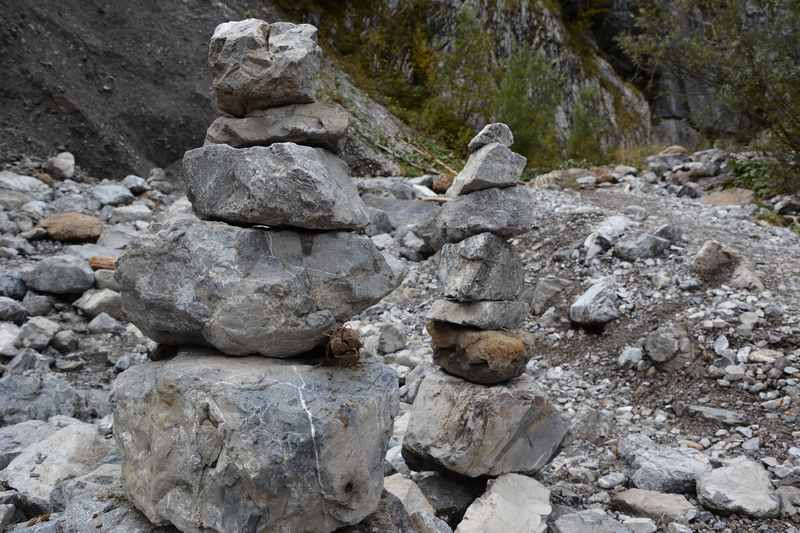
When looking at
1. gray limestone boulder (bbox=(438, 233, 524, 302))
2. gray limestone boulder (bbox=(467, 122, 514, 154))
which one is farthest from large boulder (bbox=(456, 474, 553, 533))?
gray limestone boulder (bbox=(467, 122, 514, 154))

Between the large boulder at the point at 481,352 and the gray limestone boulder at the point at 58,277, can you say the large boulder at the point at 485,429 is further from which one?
the gray limestone boulder at the point at 58,277

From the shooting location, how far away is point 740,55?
15430 mm

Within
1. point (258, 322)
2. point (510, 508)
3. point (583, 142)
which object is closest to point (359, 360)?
point (258, 322)

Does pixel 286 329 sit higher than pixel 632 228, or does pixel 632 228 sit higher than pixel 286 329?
pixel 286 329

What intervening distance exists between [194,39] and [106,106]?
304 centimetres

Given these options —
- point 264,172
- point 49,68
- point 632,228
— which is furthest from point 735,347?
point 49,68

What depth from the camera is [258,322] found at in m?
3.46

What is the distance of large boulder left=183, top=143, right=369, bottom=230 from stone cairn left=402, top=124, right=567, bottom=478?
5.91ft

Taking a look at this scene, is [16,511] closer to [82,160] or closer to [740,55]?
[82,160]

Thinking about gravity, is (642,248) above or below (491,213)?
below

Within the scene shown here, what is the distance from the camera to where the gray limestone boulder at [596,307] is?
8188mm

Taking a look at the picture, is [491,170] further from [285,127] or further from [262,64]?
[262,64]

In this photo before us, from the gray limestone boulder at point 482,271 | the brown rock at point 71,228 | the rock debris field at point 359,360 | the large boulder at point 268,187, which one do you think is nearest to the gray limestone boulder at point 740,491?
the rock debris field at point 359,360

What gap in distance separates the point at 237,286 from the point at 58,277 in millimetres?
6625
